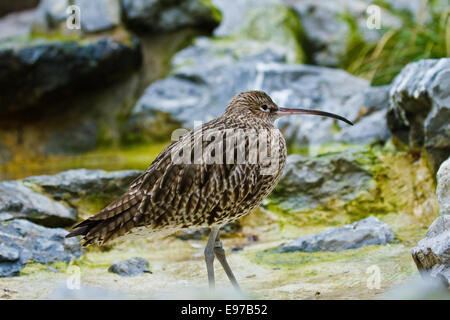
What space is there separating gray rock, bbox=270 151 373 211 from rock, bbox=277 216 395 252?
1032mm

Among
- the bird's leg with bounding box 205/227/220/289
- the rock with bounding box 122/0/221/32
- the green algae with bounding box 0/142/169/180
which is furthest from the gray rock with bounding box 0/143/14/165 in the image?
the bird's leg with bounding box 205/227/220/289

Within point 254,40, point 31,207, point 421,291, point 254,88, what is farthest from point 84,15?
point 421,291

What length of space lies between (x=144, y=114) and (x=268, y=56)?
2374 millimetres

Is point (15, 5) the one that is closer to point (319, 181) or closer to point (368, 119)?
point (368, 119)

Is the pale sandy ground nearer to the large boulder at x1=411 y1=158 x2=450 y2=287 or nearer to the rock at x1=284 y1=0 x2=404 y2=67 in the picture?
the large boulder at x1=411 y1=158 x2=450 y2=287

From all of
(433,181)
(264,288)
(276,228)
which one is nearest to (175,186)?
(264,288)

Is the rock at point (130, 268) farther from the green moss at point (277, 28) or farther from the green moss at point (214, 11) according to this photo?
the green moss at point (214, 11)

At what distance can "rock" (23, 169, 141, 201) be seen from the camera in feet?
19.5

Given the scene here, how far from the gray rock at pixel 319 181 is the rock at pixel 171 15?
6151mm

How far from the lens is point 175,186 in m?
4.20

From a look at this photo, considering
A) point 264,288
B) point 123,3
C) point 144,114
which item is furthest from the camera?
point 123,3

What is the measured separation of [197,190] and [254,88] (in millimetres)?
5346
